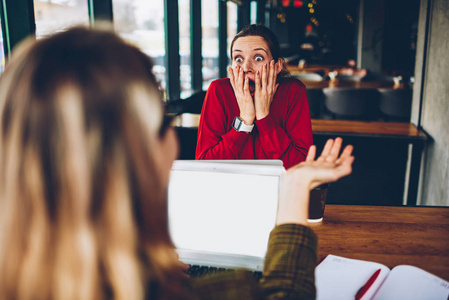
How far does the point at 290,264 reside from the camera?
0.64 meters

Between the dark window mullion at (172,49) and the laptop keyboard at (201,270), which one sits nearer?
the laptop keyboard at (201,270)

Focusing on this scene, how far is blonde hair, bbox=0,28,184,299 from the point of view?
1.46ft

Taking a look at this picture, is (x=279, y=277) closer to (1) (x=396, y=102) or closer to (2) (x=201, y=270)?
(2) (x=201, y=270)

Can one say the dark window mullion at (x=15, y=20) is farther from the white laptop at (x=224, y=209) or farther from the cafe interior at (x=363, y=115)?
the white laptop at (x=224, y=209)

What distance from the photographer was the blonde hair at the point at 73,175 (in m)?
0.44

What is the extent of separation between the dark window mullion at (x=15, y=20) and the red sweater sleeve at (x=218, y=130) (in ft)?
3.02

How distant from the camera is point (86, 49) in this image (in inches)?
18.6

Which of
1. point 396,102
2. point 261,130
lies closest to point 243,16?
point 396,102

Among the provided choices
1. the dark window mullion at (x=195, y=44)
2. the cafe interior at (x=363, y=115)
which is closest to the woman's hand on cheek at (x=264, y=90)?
the cafe interior at (x=363, y=115)

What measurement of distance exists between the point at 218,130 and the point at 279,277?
1050 millimetres

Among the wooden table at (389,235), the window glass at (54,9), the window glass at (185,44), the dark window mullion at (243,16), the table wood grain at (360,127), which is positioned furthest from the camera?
the dark window mullion at (243,16)

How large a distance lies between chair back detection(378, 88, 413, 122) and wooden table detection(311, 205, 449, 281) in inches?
126

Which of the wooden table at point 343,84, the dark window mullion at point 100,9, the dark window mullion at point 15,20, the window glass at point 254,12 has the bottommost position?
the wooden table at point 343,84

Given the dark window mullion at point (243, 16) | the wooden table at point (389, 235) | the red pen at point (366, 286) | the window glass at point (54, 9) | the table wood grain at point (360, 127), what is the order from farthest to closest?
the dark window mullion at point (243, 16), the table wood grain at point (360, 127), the window glass at point (54, 9), the wooden table at point (389, 235), the red pen at point (366, 286)
